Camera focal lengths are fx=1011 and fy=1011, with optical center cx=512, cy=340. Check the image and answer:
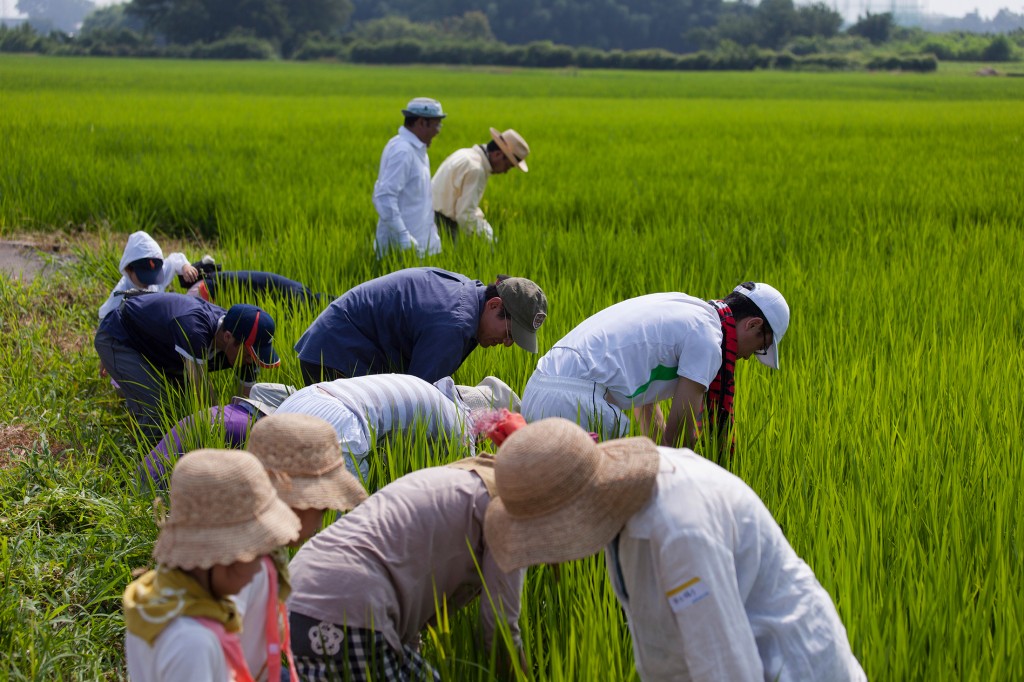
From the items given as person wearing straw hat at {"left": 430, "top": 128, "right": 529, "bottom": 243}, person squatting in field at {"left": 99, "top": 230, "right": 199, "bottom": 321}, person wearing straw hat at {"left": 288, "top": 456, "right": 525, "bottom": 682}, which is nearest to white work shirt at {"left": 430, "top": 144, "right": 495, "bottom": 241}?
person wearing straw hat at {"left": 430, "top": 128, "right": 529, "bottom": 243}

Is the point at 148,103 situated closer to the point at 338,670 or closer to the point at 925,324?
the point at 925,324

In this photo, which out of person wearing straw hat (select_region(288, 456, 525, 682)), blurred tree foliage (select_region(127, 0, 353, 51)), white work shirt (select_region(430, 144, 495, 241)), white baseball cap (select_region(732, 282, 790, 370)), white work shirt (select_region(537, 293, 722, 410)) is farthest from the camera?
blurred tree foliage (select_region(127, 0, 353, 51))

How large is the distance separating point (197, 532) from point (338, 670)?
615 millimetres

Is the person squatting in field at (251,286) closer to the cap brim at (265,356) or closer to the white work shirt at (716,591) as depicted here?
the cap brim at (265,356)

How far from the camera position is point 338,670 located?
6.15 feet

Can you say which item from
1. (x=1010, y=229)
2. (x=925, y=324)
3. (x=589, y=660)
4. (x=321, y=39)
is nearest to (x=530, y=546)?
(x=589, y=660)

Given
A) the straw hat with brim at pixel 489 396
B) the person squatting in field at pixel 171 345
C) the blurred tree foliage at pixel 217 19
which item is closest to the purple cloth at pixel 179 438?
the person squatting in field at pixel 171 345

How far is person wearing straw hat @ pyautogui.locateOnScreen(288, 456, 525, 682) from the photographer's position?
6.02 feet

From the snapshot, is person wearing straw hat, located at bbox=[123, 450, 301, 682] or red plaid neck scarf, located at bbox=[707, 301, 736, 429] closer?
person wearing straw hat, located at bbox=[123, 450, 301, 682]

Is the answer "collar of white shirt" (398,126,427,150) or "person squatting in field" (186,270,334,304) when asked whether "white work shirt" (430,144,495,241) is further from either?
"person squatting in field" (186,270,334,304)

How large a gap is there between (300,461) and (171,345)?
7.51ft

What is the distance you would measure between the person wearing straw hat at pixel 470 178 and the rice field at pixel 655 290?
0.74 feet

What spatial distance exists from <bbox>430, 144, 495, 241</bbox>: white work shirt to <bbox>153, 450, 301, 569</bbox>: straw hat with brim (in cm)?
442

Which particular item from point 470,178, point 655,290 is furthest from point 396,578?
point 470,178
